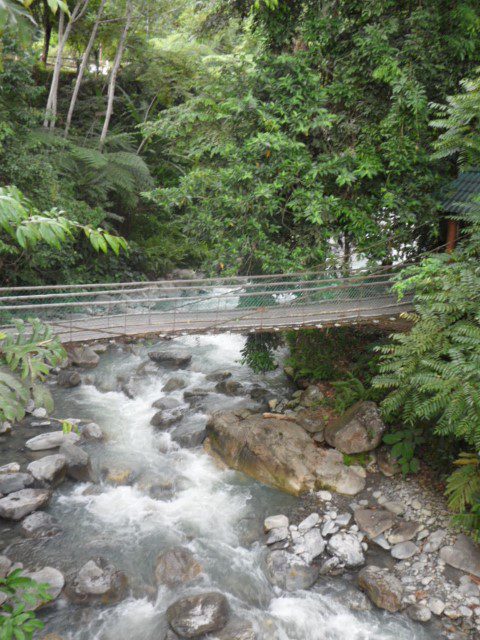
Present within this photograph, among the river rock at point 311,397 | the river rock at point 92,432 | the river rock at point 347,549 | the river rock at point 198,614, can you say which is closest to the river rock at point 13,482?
the river rock at point 92,432

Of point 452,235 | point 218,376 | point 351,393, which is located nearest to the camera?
point 351,393

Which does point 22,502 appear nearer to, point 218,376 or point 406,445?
point 218,376

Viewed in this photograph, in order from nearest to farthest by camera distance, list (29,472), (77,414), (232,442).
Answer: (29,472), (232,442), (77,414)

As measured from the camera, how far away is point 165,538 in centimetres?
758

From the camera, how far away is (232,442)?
9.17m

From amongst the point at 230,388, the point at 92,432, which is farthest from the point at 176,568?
the point at 230,388

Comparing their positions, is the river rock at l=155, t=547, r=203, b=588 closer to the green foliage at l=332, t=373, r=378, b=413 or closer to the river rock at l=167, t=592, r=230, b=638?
the river rock at l=167, t=592, r=230, b=638

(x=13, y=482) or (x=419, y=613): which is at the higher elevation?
(x=13, y=482)

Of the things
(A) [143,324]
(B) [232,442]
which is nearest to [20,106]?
(A) [143,324]

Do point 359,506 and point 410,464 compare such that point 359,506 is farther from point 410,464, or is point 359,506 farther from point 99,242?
point 99,242

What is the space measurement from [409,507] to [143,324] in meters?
5.21

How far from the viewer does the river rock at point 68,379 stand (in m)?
11.9

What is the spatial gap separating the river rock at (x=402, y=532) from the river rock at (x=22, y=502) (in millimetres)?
5427

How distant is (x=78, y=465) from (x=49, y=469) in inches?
19.8
